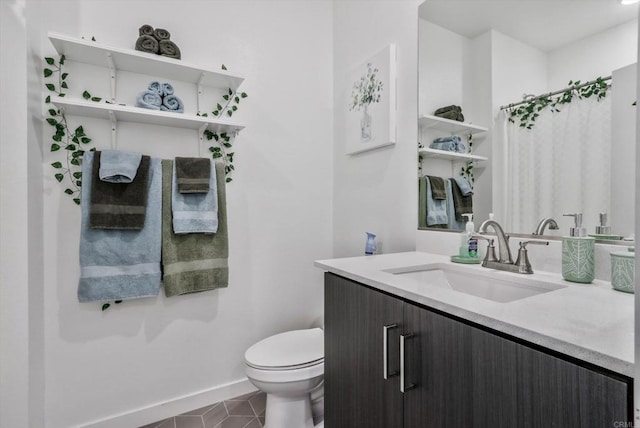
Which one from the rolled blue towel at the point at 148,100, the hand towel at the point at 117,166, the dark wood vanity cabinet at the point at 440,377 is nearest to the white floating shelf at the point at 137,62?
the rolled blue towel at the point at 148,100

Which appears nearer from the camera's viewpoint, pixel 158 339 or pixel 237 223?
pixel 158 339

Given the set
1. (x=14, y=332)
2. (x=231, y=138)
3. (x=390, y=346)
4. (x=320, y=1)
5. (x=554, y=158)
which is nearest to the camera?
(x=390, y=346)

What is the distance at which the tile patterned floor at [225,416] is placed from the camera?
64.7 inches

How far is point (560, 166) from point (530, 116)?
0.71 ft

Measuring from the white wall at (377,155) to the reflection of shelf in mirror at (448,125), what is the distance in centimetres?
6

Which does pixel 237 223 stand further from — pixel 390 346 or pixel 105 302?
pixel 390 346

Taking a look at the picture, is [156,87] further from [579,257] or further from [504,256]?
[579,257]

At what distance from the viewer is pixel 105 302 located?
157 centimetres

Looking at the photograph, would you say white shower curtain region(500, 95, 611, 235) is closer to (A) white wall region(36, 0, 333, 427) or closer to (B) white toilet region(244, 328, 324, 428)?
(B) white toilet region(244, 328, 324, 428)

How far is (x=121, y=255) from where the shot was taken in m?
1.51

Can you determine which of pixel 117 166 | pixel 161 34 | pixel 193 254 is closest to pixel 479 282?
pixel 193 254

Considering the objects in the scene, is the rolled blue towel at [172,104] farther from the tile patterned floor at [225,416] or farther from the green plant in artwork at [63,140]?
the tile patterned floor at [225,416]

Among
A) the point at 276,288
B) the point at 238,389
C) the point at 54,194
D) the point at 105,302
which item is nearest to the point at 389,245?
the point at 276,288

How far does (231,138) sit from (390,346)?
4.85 feet
